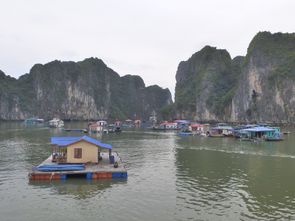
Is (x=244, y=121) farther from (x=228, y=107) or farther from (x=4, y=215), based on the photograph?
(x=4, y=215)

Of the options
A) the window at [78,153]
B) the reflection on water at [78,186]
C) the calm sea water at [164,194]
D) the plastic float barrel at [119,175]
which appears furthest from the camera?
the window at [78,153]

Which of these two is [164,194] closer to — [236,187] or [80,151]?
[236,187]

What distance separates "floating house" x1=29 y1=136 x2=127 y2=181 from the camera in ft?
104

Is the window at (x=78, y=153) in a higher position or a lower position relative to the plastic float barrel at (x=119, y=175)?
higher

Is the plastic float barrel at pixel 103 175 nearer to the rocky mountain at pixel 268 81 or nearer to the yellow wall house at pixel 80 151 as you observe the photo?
the yellow wall house at pixel 80 151

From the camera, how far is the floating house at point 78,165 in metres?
31.6

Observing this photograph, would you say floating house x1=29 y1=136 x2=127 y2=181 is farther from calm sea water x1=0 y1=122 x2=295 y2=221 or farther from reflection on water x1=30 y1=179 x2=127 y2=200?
calm sea water x1=0 y1=122 x2=295 y2=221

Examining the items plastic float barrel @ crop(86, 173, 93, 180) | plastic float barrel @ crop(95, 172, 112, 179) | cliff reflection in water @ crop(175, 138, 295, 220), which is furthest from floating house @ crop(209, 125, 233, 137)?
plastic float barrel @ crop(86, 173, 93, 180)

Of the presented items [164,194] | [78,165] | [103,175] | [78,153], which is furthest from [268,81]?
[164,194]

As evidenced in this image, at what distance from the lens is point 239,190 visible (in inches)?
1103

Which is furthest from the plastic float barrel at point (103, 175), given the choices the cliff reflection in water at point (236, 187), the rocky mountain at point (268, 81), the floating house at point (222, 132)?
the rocky mountain at point (268, 81)

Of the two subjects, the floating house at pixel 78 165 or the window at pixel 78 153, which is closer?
the floating house at pixel 78 165

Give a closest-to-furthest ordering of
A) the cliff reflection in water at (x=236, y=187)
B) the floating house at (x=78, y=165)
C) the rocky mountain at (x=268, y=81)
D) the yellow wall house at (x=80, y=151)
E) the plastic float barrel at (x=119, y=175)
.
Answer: the cliff reflection in water at (x=236, y=187), the floating house at (x=78, y=165), the plastic float barrel at (x=119, y=175), the yellow wall house at (x=80, y=151), the rocky mountain at (x=268, y=81)

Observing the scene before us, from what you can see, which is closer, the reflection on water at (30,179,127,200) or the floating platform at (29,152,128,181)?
the reflection on water at (30,179,127,200)
